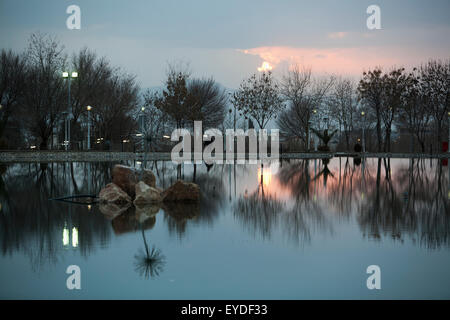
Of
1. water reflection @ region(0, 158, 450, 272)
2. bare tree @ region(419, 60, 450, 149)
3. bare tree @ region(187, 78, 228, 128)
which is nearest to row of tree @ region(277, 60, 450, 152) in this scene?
bare tree @ region(419, 60, 450, 149)

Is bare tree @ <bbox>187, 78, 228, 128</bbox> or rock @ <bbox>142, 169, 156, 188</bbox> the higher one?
bare tree @ <bbox>187, 78, 228, 128</bbox>

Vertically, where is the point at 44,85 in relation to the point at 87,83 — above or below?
below

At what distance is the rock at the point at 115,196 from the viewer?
1167 centimetres

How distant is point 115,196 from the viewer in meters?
11.7

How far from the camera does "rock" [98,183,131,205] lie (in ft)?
38.3

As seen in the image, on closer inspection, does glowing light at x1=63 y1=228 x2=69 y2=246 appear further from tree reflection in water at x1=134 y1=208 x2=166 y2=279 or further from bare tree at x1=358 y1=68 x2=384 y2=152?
bare tree at x1=358 y1=68 x2=384 y2=152

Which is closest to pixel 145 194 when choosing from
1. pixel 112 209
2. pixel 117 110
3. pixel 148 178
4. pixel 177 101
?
pixel 148 178

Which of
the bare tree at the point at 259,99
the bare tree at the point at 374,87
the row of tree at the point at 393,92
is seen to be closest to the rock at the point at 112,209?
the row of tree at the point at 393,92

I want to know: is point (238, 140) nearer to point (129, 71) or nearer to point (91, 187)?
point (129, 71)

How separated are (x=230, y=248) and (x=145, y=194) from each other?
5.05 metres

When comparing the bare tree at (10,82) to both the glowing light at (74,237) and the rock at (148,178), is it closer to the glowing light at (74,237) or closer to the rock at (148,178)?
the rock at (148,178)

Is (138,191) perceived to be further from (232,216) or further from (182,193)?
(232,216)

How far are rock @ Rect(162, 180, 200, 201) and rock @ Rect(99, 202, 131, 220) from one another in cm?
101
